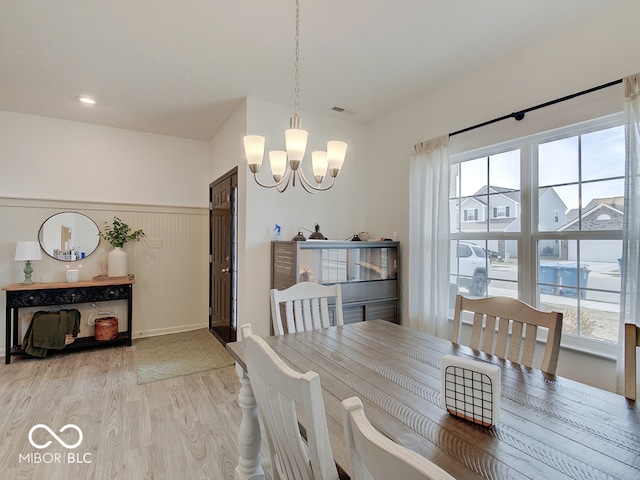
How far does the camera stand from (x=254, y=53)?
2535 millimetres

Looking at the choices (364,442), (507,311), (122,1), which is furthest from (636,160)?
(122,1)

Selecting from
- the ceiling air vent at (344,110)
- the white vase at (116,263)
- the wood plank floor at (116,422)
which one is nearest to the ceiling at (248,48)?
the ceiling air vent at (344,110)

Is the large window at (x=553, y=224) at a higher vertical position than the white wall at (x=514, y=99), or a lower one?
lower

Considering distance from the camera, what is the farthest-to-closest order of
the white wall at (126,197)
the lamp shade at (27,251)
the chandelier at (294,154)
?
the white wall at (126,197) → the lamp shade at (27,251) → the chandelier at (294,154)

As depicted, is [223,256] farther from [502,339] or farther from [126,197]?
[502,339]

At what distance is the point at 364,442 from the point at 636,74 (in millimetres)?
2534

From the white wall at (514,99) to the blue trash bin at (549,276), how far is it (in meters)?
0.51

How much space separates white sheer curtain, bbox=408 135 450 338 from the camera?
288 centimetres

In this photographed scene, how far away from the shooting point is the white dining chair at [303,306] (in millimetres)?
2045

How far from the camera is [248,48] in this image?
2.47 meters

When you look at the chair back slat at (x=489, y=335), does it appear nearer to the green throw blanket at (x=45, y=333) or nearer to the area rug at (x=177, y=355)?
the area rug at (x=177, y=355)

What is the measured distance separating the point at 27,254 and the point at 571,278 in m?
5.15

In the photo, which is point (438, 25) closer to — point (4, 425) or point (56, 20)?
point (56, 20)

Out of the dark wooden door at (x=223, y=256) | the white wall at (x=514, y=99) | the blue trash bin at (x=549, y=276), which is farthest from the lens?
the dark wooden door at (x=223, y=256)
